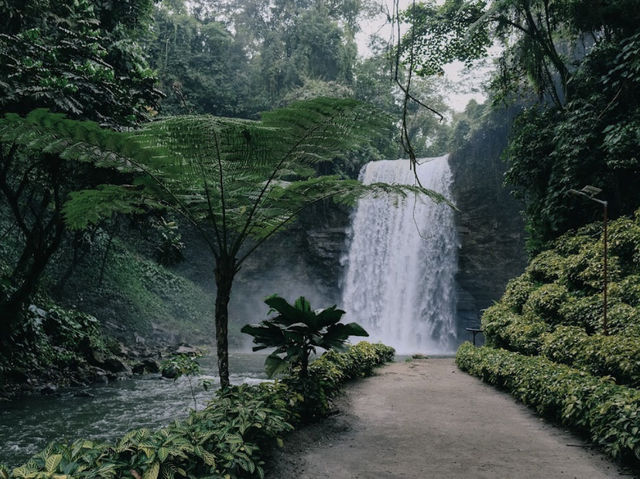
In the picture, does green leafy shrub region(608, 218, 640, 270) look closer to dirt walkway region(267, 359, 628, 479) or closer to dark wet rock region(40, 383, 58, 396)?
dirt walkway region(267, 359, 628, 479)

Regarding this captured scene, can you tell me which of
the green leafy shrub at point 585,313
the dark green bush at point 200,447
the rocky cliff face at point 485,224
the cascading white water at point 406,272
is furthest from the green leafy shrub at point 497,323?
the rocky cliff face at point 485,224

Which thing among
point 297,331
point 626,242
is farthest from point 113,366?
point 626,242

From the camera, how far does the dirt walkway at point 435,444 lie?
3.12m

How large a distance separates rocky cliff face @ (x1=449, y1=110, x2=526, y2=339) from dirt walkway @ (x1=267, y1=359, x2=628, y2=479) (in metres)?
13.4

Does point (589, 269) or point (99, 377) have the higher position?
point (589, 269)

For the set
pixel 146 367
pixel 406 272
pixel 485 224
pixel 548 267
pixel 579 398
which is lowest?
pixel 146 367

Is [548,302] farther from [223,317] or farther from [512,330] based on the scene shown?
[223,317]

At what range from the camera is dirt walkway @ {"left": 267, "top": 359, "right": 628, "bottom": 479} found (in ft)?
10.2

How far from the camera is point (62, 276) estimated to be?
1468 cm

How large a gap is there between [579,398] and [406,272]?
49.3ft

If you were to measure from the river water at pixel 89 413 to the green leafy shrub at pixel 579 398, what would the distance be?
12.8 ft

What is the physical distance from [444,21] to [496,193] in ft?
25.6

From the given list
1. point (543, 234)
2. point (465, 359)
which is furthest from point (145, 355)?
point (543, 234)

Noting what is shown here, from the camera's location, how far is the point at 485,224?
1831cm
